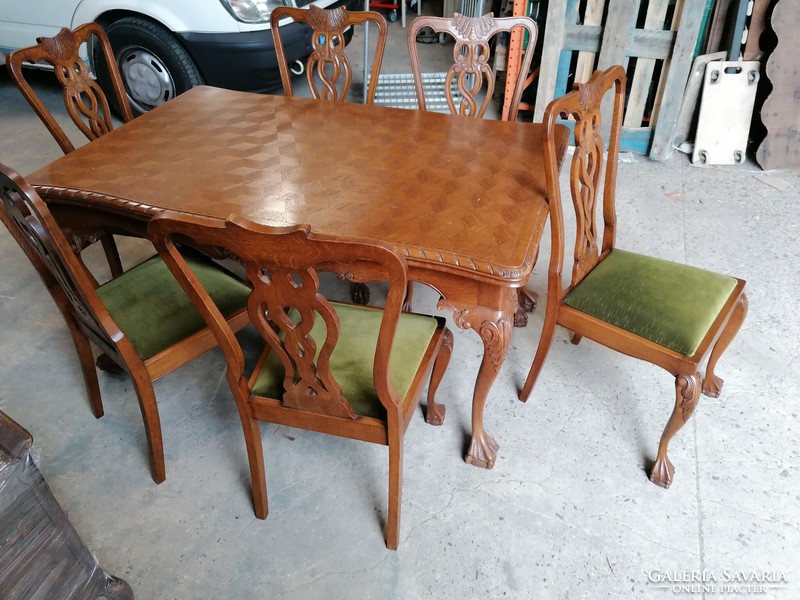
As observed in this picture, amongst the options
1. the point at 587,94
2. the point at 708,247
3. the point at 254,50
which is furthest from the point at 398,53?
the point at 587,94

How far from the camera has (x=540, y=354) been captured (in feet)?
6.03

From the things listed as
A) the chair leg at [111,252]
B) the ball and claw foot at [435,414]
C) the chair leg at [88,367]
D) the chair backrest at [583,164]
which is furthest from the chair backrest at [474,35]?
the chair leg at [88,367]

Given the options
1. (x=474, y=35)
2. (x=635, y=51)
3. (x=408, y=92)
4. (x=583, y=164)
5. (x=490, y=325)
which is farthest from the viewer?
(x=408, y=92)

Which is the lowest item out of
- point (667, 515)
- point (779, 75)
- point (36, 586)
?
point (667, 515)

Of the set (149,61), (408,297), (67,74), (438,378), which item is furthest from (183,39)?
(438,378)

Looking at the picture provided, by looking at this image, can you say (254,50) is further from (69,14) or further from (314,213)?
(314,213)

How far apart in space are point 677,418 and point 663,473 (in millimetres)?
205

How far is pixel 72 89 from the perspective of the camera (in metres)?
2.12

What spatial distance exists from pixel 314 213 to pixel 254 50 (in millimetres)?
2274

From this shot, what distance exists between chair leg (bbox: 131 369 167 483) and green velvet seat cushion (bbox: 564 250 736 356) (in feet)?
4.05

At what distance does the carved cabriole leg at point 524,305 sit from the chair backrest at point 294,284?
1049mm

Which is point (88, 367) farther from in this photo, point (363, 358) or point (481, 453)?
point (481, 453)

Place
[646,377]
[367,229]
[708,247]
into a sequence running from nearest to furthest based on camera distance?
[367,229] → [646,377] → [708,247]

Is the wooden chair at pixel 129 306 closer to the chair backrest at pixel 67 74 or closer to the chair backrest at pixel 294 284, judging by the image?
the chair backrest at pixel 294 284
